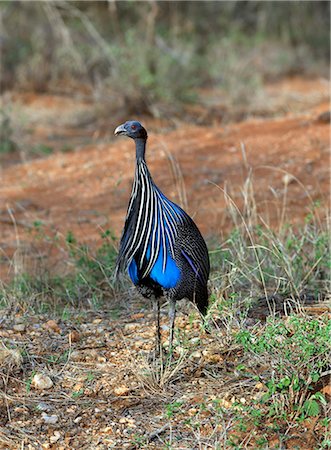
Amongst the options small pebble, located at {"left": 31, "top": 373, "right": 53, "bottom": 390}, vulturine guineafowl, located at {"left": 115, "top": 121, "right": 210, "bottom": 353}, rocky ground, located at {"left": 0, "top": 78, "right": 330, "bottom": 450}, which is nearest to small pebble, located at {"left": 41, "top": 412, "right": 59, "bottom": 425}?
rocky ground, located at {"left": 0, "top": 78, "right": 330, "bottom": 450}

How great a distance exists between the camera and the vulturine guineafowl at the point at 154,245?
3195 millimetres

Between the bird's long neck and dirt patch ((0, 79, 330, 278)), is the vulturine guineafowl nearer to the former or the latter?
the bird's long neck

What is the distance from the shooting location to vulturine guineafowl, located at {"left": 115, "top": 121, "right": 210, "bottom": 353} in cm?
320

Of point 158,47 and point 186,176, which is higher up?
point 158,47

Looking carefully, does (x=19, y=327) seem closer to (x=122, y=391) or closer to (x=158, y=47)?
(x=122, y=391)

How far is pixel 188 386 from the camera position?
3238 millimetres

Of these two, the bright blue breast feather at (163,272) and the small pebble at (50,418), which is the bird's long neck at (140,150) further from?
the small pebble at (50,418)

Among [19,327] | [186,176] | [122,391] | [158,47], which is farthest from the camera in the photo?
[158,47]

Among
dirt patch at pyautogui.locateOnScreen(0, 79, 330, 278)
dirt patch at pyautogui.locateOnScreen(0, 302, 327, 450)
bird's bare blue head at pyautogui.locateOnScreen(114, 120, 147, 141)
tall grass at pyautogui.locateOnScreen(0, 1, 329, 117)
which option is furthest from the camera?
tall grass at pyautogui.locateOnScreen(0, 1, 329, 117)

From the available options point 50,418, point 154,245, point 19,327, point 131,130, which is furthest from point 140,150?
point 50,418

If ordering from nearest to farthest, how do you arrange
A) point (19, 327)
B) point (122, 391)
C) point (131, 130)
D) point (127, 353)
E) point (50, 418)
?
point (50, 418) < point (122, 391) < point (131, 130) < point (127, 353) < point (19, 327)

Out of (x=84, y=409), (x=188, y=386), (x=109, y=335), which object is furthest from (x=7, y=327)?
(x=188, y=386)

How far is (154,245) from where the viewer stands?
319cm

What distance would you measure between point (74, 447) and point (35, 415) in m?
0.26
